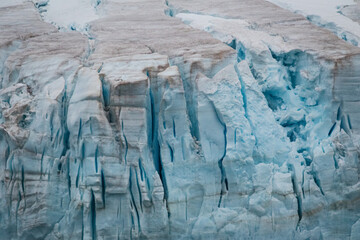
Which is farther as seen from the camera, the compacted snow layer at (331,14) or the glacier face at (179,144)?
the compacted snow layer at (331,14)

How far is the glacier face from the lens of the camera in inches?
265

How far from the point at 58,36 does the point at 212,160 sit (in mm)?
3773

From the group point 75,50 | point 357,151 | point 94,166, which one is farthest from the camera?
point 75,50

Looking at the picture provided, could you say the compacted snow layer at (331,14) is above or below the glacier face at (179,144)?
above

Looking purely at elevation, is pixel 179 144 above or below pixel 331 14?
below

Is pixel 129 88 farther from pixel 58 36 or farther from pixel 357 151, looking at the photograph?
pixel 357 151

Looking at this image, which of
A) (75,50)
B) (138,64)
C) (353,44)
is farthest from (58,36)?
(353,44)

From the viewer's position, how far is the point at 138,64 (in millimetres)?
7215

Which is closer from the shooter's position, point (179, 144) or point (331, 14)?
point (179, 144)

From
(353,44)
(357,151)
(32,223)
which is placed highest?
(353,44)

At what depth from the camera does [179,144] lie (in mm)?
6891

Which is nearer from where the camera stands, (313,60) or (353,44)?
(313,60)

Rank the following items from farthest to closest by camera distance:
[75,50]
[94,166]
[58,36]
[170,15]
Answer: [170,15], [58,36], [75,50], [94,166]

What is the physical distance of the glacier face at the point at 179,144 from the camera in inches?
265
